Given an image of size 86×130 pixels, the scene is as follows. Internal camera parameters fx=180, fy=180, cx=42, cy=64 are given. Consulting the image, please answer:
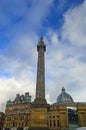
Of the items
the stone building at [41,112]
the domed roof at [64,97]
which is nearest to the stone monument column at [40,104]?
the stone building at [41,112]

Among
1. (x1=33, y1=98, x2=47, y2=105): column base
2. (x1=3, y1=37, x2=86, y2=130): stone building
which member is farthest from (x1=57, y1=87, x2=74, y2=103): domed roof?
(x1=33, y1=98, x2=47, y2=105): column base

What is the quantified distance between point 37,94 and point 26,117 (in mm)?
36557

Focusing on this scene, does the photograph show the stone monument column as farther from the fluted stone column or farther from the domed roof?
the domed roof

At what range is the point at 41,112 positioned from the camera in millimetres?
28250

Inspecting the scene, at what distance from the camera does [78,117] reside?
186ft

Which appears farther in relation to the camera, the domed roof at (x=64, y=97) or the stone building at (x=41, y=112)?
the domed roof at (x=64, y=97)

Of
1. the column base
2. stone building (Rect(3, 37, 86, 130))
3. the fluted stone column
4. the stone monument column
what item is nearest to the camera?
the stone monument column

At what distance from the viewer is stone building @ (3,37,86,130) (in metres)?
28.5

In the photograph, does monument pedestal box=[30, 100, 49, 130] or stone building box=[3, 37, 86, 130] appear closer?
monument pedestal box=[30, 100, 49, 130]

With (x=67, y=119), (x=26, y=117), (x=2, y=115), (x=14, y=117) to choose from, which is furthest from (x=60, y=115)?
(x=2, y=115)

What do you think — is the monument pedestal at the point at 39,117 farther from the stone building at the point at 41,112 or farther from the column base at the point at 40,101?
the column base at the point at 40,101

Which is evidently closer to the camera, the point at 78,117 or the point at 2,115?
the point at 78,117

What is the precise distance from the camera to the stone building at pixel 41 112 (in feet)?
93.4

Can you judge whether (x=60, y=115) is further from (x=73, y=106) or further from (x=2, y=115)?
(x=2, y=115)
